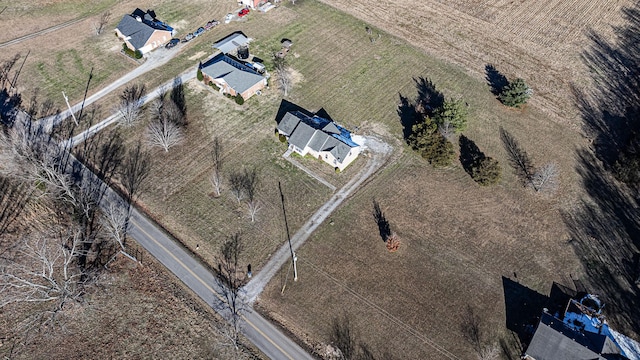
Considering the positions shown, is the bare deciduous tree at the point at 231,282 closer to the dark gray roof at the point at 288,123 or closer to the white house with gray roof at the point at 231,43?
the dark gray roof at the point at 288,123

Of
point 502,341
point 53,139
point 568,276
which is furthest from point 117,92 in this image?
point 568,276

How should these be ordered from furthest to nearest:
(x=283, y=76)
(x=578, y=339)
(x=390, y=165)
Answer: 1. (x=283, y=76)
2. (x=390, y=165)
3. (x=578, y=339)

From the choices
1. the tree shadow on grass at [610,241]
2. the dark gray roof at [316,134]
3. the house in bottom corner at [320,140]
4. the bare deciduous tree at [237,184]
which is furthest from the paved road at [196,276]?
the tree shadow on grass at [610,241]

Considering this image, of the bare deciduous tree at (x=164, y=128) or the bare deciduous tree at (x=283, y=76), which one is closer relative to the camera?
the bare deciduous tree at (x=164, y=128)

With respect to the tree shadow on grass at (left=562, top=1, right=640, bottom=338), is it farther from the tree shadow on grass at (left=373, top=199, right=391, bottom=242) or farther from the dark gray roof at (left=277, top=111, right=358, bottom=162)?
the dark gray roof at (left=277, top=111, right=358, bottom=162)

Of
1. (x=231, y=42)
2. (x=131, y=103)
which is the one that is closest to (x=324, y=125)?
(x=231, y=42)

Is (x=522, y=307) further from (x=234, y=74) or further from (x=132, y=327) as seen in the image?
(x=234, y=74)
